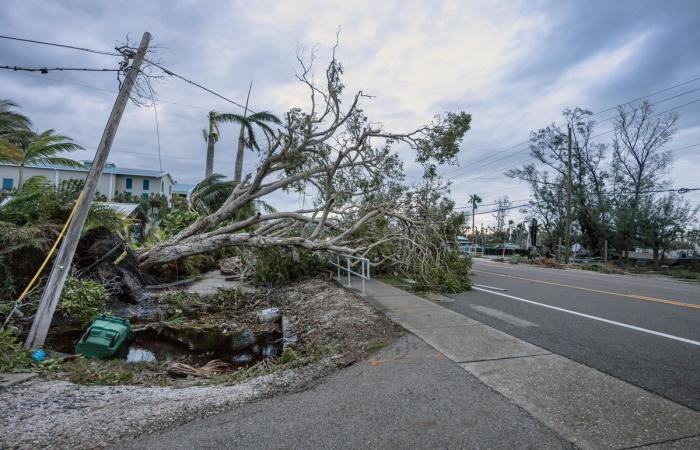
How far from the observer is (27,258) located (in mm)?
7840

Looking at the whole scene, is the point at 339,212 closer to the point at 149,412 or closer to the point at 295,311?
the point at 295,311

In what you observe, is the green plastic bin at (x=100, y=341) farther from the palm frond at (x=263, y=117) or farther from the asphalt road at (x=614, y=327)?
the palm frond at (x=263, y=117)

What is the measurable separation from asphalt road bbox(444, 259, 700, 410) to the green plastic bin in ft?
18.5

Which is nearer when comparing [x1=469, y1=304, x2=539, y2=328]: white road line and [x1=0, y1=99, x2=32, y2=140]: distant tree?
[x1=469, y1=304, x2=539, y2=328]: white road line

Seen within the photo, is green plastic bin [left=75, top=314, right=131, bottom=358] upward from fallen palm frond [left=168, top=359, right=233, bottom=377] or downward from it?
upward

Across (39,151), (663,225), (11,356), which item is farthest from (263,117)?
(663,225)

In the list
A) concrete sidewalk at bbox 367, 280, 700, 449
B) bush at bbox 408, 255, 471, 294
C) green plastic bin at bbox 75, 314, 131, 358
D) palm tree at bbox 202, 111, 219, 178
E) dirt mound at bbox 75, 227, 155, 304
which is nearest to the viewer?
concrete sidewalk at bbox 367, 280, 700, 449

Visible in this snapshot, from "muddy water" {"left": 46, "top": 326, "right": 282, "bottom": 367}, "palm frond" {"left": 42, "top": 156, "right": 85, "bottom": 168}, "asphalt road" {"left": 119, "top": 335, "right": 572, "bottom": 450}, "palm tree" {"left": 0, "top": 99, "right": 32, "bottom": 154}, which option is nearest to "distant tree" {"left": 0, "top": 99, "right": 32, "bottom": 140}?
"palm tree" {"left": 0, "top": 99, "right": 32, "bottom": 154}

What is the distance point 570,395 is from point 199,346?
5.94m

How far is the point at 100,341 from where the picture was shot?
18.4 ft

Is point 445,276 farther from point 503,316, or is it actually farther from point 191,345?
point 191,345

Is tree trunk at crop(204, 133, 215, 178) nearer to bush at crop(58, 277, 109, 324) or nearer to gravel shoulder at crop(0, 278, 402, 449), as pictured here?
bush at crop(58, 277, 109, 324)

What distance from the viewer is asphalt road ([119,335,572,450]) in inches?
112

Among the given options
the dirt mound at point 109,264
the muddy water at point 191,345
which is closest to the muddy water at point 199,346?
the muddy water at point 191,345
